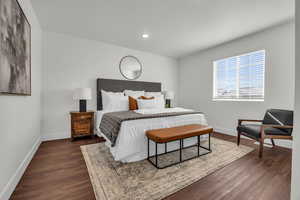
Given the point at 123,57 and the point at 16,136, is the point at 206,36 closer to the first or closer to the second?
the point at 123,57

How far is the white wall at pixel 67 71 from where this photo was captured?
9.65 ft

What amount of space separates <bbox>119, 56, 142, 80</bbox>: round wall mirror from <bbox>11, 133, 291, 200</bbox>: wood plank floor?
252 centimetres

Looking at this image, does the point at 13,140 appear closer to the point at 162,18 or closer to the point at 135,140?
the point at 135,140

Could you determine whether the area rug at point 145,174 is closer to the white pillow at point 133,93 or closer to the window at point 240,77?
the window at point 240,77

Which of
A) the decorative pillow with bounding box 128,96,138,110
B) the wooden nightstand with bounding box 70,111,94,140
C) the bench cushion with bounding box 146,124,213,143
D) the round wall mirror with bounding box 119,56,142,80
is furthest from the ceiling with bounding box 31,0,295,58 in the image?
the bench cushion with bounding box 146,124,213,143

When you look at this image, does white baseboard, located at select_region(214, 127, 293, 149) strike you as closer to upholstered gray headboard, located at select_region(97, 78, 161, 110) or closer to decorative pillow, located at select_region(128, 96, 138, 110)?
upholstered gray headboard, located at select_region(97, 78, 161, 110)

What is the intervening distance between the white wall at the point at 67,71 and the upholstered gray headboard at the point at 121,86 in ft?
0.52

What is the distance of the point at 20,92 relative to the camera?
1544 millimetres

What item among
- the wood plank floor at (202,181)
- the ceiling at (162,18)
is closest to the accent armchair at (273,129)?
the wood plank floor at (202,181)

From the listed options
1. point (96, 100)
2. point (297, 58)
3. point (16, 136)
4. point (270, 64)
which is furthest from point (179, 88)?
point (16, 136)

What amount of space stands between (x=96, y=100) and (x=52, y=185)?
2.24 metres

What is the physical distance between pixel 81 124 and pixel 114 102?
915 mm

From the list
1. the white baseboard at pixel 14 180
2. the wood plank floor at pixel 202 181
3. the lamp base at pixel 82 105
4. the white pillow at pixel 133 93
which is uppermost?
the white pillow at pixel 133 93

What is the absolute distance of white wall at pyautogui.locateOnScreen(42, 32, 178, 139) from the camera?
294 cm
